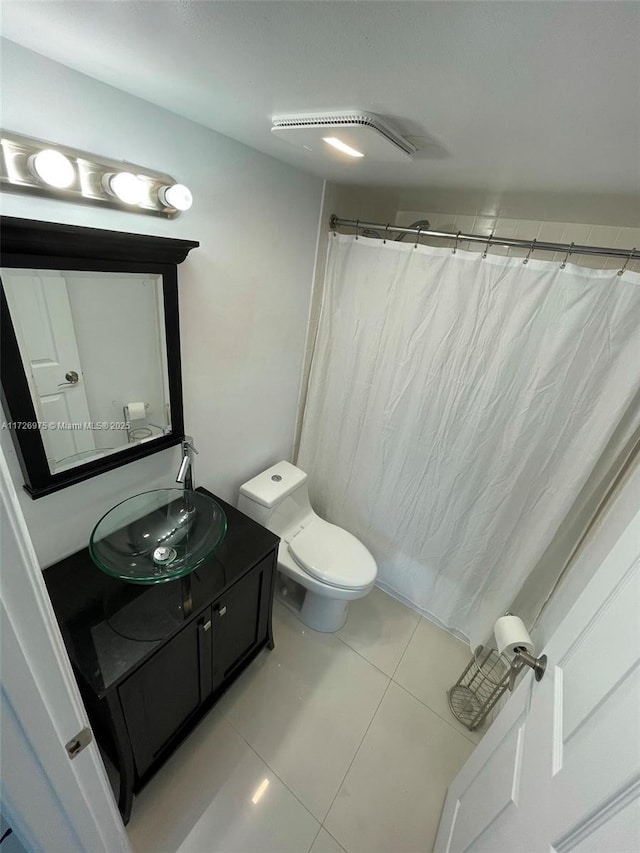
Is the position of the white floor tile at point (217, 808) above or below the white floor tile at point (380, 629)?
below

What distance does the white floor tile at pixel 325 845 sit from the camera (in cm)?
121

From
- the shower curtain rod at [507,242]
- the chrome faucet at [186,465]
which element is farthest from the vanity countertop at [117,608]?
the shower curtain rod at [507,242]

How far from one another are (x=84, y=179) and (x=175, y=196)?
22cm

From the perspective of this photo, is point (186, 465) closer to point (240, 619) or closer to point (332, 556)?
point (240, 619)

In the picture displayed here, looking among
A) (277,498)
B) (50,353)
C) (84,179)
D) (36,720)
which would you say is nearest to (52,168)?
(84,179)

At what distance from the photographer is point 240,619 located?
1.45 meters

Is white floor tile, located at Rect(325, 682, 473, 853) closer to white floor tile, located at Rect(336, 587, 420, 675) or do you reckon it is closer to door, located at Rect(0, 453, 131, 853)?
white floor tile, located at Rect(336, 587, 420, 675)

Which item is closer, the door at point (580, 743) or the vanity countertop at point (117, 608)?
the door at point (580, 743)

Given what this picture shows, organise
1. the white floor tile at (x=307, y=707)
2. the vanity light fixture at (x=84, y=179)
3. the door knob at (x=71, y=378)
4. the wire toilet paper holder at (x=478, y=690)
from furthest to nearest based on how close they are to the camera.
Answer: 1. the wire toilet paper holder at (x=478, y=690)
2. the white floor tile at (x=307, y=707)
3. the door knob at (x=71, y=378)
4. the vanity light fixture at (x=84, y=179)

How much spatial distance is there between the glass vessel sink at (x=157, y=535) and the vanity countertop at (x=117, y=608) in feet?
0.29

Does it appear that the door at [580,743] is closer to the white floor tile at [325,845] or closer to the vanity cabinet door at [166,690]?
the white floor tile at [325,845]

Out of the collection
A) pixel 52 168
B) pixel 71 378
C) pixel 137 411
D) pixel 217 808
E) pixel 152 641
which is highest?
pixel 52 168

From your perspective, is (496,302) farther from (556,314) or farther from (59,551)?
(59,551)

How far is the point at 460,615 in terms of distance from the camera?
1.90 metres
